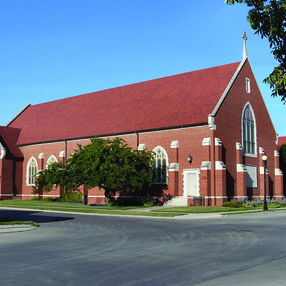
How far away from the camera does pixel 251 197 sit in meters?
41.0

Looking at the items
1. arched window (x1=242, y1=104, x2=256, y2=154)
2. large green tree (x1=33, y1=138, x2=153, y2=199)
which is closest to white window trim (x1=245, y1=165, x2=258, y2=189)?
arched window (x1=242, y1=104, x2=256, y2=154)

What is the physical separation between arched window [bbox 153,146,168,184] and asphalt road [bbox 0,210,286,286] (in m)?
23.0

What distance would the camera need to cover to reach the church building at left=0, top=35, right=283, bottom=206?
37.4 meters

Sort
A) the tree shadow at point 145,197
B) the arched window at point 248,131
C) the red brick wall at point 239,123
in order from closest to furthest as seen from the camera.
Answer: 1. the red brick wall at point 239,123
2. the tree shadow at point 145,197
3. the arched window at point 248,131

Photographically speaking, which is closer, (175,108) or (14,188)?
(175,108)

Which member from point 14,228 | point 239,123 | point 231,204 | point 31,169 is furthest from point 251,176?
point 14,228

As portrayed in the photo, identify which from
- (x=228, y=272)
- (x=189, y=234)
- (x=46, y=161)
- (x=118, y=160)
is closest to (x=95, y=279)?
(x=228, y=272)

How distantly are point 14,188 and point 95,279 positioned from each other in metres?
45.3

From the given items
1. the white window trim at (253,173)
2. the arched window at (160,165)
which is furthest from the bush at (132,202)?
the white window trim at (253,173)

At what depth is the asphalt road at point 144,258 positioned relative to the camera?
8.15 metres

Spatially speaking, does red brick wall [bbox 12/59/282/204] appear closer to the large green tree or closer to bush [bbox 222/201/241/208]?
bush [bbox 222/201/241/208]

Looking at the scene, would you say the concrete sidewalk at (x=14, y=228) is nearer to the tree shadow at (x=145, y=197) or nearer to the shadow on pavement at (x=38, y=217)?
the shadow on pavement at (x=38, y=217)

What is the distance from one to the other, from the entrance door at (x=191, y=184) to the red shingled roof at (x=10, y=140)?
23.7 metres

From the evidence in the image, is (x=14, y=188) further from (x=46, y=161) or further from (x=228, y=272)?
(x=228, y=272)
